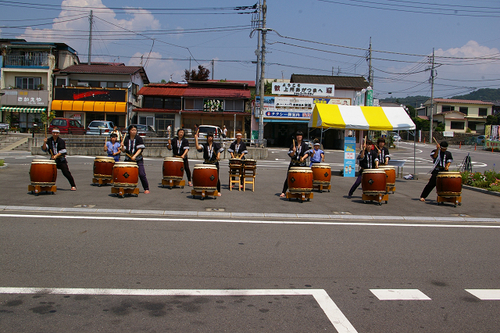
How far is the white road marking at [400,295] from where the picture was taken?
4.73m

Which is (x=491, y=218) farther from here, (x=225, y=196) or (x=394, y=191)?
(x=225, y=196)

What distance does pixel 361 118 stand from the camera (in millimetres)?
19000

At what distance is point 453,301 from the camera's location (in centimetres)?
471

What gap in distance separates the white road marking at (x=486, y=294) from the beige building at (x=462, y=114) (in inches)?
2890

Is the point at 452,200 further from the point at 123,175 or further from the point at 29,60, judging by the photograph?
the point at 29,60

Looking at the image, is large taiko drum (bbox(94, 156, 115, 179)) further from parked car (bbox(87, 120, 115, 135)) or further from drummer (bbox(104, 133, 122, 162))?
parked car (bbox(87, 120, 115, 135))

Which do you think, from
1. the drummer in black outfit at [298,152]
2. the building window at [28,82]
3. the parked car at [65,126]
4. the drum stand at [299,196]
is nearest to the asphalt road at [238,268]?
the drum stand at [299,196]

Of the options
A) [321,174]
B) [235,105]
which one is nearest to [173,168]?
[321,174]

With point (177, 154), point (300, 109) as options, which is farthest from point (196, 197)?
point (300, 109)

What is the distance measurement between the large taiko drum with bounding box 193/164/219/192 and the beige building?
70.4m

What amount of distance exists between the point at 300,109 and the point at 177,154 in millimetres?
29674

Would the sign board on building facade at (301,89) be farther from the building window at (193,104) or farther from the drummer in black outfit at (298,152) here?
the drummer in black outfit at (298,152)

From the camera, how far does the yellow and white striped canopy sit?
60.8 ft

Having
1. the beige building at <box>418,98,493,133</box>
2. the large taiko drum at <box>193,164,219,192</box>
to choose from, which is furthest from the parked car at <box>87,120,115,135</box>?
the beige building at <box>418,98,493,133</box>
